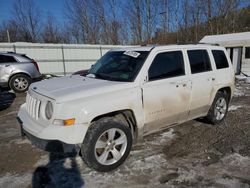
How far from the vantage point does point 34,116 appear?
3359 millimetres

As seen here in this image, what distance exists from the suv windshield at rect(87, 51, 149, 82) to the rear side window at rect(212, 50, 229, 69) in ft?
6.59

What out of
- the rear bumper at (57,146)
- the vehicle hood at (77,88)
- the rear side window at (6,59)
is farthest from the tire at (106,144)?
the rear side window at (6,59)

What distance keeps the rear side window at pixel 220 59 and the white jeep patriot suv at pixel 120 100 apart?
0.18 metres

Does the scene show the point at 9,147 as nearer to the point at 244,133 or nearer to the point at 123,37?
the point at 244,133

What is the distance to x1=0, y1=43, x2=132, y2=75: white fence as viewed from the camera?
14.6m

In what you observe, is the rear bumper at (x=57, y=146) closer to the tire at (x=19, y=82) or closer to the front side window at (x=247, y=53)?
the tire at (x=19, y=82)

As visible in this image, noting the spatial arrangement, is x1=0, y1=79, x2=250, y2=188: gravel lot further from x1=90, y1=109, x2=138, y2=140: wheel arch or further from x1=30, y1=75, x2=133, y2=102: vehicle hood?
x1=30, y1=75, x2=133, y2=102: vehicle hood

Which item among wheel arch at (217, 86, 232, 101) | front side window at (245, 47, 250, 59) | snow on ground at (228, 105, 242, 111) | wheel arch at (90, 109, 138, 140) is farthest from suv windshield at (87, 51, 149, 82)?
front side window at (245, 47, 250, 59)

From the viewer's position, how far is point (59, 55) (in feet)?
51.3

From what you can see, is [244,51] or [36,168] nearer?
[36,168]

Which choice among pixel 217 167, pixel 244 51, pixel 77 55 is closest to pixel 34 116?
pixel 217 167

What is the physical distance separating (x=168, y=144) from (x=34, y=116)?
8.31 ft

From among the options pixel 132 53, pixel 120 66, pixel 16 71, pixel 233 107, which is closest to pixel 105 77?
pixel 120 66

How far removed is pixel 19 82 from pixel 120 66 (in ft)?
23.7
